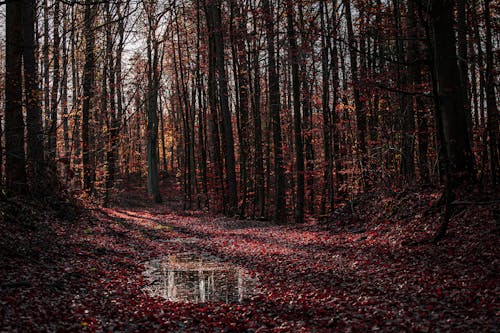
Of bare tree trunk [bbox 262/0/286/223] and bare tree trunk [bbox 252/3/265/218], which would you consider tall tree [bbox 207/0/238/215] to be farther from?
bare tree trunk [bbox 262/0/286/223]

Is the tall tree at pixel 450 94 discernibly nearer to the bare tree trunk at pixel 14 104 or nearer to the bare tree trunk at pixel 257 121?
the bare tree trunk at pixel 14 104

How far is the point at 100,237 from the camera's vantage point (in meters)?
13.7

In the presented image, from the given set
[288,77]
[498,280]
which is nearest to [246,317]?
[498,280]

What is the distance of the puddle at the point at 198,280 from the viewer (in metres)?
8.63

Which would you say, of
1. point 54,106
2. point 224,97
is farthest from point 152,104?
point 54,106

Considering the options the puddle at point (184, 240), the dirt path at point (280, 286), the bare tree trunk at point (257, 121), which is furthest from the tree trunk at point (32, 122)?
the bare tree trunk at point (257, 121)

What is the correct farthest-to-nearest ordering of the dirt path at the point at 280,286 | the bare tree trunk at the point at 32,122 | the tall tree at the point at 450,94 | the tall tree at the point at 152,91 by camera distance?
the tall tree at the point at 152,91
the bare tree trunk at the point at 32,122
the tall tree at the point at 450,94
the dirt path at the point at 280,286

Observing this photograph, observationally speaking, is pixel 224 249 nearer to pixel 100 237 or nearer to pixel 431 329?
pixel 100 237

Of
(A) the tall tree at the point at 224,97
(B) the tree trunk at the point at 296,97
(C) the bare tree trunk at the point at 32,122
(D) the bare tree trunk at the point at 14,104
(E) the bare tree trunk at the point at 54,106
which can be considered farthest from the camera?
(A) the tall tree at the point at 224,97

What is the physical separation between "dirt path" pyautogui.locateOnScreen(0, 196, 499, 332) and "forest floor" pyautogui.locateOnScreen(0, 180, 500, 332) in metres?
0.03

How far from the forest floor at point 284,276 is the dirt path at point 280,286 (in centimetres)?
3

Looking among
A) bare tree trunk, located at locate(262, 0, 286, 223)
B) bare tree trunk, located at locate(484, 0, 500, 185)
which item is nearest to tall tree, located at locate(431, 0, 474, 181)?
bare tree trunk, located at locate(484, 0, 500, 185)

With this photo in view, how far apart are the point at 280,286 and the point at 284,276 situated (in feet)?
2.68

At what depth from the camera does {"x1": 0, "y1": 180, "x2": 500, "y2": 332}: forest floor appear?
6469 mm
